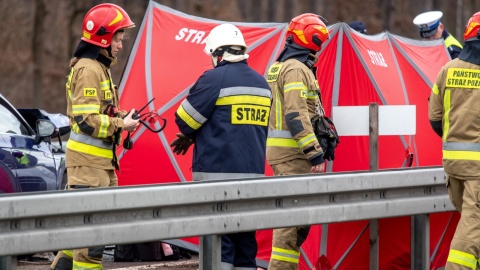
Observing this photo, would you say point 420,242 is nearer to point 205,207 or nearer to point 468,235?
point 468,235

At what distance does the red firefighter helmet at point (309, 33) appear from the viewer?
28.9 ft

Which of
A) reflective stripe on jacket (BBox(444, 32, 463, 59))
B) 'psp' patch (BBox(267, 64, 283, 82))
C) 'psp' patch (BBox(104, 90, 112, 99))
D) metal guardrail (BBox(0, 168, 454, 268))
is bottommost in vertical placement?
metal guardrail (BBox(0, 168, 454, 268))

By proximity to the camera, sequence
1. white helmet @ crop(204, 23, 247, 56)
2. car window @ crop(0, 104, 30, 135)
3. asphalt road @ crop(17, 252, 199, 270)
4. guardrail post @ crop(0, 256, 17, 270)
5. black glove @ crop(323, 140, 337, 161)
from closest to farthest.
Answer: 1. guardrail post @ crop(0, 256, 17, 270)
2. white helmet @ crop(204, 23, 247, 56)
3. black glove @ crop(323, 140, 337, 161)
4. car window @ crop(0, 104, 30, 135)
5. asphalt road @ crop(17, 252, 199, 270)

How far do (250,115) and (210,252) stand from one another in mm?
1119

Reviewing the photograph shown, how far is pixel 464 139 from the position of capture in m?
8.11

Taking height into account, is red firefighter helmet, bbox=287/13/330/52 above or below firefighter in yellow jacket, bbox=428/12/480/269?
above

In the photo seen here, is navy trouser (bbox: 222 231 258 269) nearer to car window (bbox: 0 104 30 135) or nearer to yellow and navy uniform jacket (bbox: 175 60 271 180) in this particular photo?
yellow and navy uniform jacket (bbox: 175 60 271 180)

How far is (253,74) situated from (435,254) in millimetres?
2639

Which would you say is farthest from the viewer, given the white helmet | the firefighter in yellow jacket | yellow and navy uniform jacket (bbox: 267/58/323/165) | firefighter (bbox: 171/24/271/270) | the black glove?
the black glove

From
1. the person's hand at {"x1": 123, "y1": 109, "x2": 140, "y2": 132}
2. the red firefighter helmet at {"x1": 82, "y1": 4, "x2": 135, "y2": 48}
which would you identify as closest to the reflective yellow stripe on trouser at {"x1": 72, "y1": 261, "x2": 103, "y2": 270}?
the person's hand at {"x1": 123, "y1": 109, "x2": 140, "y2": 132}

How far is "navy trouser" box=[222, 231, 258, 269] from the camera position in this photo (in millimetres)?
7473

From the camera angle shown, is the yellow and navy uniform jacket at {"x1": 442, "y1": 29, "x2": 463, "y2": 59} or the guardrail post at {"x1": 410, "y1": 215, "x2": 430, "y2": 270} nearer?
the guardrail post at {"x1": 410, "y1": 215, "x2": 430, "y2": 270}

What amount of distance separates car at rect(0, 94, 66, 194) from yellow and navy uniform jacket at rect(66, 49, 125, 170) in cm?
165

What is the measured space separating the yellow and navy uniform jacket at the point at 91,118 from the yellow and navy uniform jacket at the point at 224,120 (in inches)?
19.9
